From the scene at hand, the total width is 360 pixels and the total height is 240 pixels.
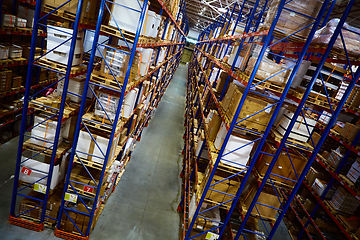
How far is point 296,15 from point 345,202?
17.4 ft

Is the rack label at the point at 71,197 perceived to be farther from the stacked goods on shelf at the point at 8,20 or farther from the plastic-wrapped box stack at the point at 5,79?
the stacked goods on shelf at the point at 8,20

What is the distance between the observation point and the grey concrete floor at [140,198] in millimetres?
5418

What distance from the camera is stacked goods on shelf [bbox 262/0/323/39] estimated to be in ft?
13.9

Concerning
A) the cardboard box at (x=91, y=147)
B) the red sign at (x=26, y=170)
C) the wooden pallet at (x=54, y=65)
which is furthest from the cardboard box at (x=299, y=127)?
the red sign at (x=26, y=170)

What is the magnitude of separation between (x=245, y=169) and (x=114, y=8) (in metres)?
4.25

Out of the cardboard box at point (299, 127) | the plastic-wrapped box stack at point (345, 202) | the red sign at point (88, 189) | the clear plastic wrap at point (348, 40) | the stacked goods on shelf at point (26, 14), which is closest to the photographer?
the clear plastic wrap at point (348, 40)

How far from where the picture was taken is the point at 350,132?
6.35 meters

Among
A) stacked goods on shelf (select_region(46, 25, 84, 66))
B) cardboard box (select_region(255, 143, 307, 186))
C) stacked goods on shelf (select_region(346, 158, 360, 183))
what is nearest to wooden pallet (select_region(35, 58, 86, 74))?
stacked goods on shelf (select_region(46, 25, 84, 66))

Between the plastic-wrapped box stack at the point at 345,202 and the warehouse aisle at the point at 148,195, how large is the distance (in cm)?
468

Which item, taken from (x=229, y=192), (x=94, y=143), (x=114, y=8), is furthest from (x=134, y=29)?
(x=229, y=192)

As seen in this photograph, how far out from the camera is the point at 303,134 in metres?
4.80

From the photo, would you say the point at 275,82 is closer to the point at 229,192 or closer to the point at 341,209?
the point at 229,192

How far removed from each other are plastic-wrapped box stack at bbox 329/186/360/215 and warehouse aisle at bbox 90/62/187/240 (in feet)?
15.4

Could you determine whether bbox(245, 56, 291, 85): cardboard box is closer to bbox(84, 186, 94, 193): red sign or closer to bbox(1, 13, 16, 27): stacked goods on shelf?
bbox(84, 186, 94, 193): red sign
